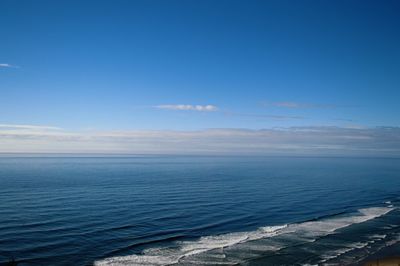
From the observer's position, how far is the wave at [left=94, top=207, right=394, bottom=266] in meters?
31.4

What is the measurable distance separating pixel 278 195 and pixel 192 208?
24.2 m

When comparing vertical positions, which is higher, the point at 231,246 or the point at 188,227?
the point at 188,227

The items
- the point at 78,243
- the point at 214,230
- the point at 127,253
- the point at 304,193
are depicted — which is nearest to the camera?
the point at 127,253

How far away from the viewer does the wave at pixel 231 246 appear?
31.4 metres

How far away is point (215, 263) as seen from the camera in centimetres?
3075

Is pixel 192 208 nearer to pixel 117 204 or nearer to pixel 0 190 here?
pixel 117 204

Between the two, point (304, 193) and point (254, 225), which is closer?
point (254, 225)

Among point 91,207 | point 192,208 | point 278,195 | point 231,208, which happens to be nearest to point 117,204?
point 91,207

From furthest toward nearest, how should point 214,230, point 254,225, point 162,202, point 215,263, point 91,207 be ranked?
point 162,202
point 91,207
point 254,225
point 214,230
point 215,263

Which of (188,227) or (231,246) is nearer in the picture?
(231,246)

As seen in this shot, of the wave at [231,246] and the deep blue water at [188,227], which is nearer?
the wave at [231,246]

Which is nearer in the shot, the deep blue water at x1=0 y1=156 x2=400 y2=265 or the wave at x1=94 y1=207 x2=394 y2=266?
the wave at x1=94 y1=207 x2=394 y2=266

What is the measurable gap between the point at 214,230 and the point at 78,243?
1624 cm

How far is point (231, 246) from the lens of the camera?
1419 inches
